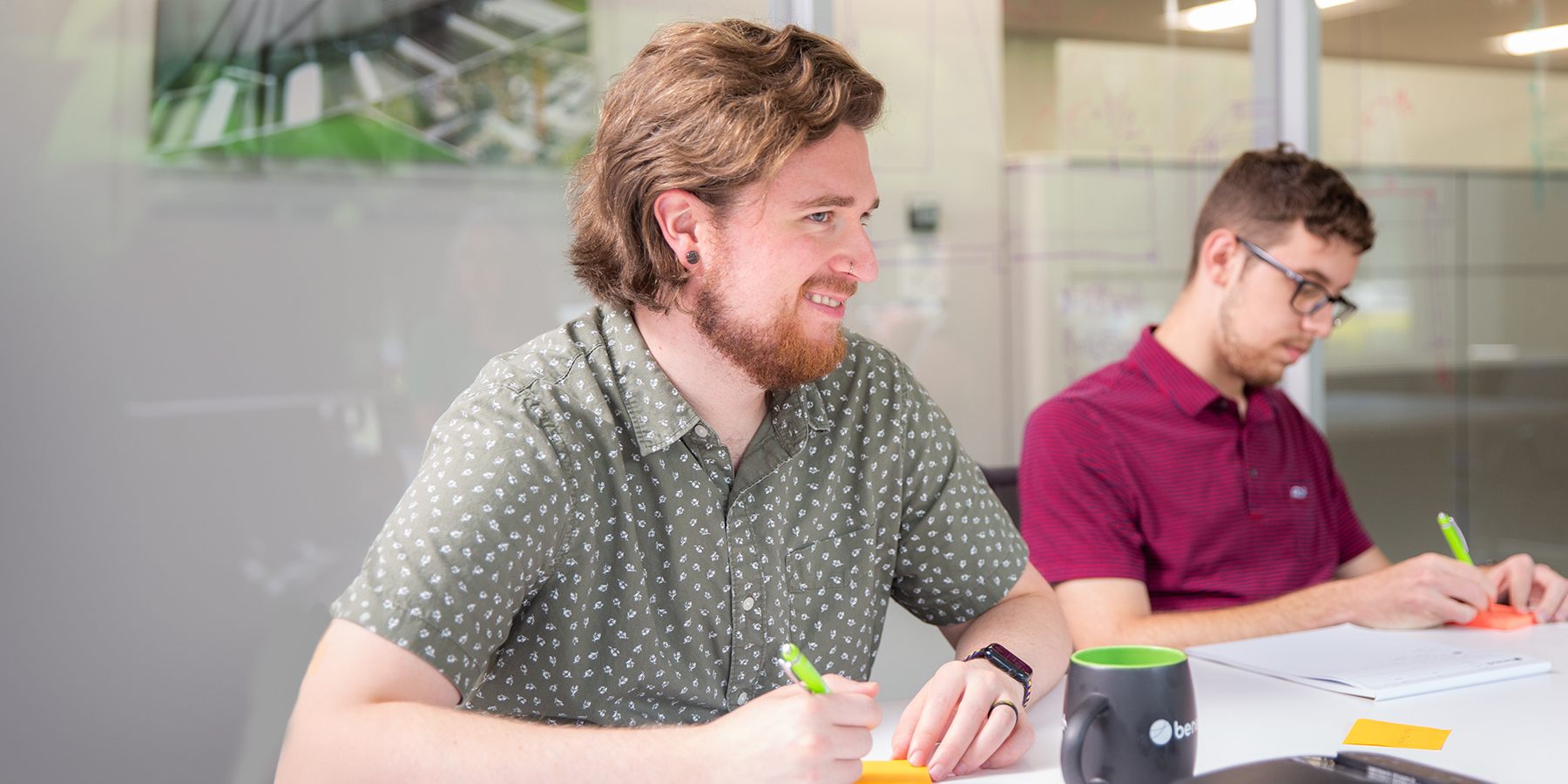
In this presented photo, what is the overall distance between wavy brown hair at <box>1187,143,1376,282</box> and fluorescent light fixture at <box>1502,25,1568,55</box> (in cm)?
149

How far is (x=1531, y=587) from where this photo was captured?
1663mm

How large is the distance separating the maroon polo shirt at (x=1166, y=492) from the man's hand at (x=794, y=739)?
0.91m

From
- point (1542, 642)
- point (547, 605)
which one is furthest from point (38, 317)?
point (1542, 642)

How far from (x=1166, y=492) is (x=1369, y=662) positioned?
55 cm

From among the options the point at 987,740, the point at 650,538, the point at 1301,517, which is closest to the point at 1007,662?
the point at 987,740

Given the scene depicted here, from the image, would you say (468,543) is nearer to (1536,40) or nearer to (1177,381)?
(1177,381)

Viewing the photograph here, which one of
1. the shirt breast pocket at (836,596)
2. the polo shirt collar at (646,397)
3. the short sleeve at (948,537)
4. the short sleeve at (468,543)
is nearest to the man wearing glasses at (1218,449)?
the short sleeve at (948,537)

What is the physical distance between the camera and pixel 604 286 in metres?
1.40

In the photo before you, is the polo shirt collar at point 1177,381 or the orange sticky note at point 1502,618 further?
the polo shirt collar at point 1177,381

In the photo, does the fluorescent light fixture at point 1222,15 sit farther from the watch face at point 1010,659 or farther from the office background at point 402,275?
the watch face at point 1010,659

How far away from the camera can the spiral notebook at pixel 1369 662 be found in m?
1.25

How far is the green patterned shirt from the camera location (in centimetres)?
107

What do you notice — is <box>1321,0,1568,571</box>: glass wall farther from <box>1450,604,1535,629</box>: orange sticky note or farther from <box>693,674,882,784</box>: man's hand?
<box>693,674,882,784</box>: man's hand

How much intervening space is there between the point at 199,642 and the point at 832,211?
4.95ft
